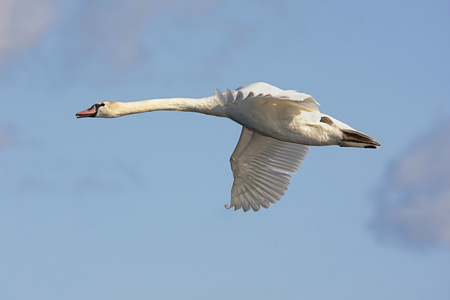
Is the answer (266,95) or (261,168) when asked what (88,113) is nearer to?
(261,168)

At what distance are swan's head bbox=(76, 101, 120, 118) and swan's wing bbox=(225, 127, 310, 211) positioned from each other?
3.75m

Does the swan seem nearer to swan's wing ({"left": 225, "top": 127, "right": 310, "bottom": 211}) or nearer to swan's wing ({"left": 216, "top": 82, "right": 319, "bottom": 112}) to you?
swan's wing ({"left": 216, "top": 82, "right": 319, "bottom": 112})

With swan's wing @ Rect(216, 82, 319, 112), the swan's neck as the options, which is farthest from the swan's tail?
the swan's neck

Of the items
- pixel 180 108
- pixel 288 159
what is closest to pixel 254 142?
pixel 288 159

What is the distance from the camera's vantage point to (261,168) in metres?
22.3

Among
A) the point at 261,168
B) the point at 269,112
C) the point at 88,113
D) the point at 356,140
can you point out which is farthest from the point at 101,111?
the point at 356,140

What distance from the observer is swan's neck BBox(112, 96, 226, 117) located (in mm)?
18406

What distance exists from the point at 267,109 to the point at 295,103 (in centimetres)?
62

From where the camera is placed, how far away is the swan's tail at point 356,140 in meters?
18.6

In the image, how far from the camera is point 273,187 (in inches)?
882

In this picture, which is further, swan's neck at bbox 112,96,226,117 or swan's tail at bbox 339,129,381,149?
swan's tail at bbox 339,129,381,149

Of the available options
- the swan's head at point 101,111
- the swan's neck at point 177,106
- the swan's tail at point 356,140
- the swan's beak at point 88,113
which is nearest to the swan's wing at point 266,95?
the swan's neck at point 177,106

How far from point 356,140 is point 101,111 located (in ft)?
18.5

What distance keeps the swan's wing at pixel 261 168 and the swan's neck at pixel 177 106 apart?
3.32m
